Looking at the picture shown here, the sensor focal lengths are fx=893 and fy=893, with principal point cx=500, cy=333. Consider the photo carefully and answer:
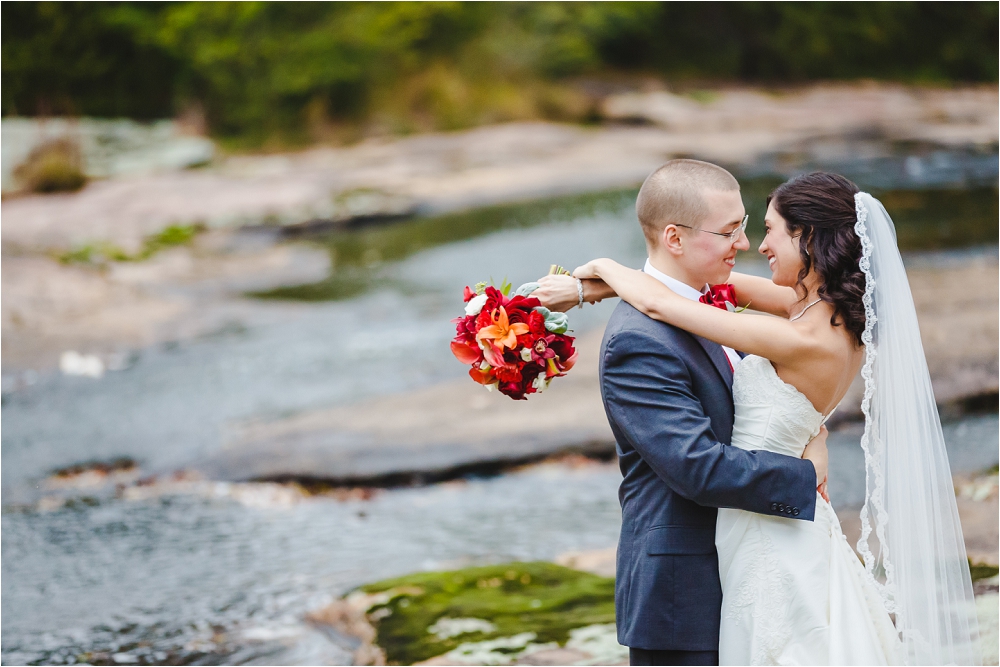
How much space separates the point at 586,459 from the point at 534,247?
7201mm

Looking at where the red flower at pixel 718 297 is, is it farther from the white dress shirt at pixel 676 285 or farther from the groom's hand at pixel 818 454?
the groom's hand at pixel 818 454

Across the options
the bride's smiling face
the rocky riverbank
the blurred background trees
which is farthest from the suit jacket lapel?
the blurred background trees

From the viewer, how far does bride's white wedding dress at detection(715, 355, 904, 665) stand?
88.9 inches

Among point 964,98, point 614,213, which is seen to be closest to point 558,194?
point 614,213

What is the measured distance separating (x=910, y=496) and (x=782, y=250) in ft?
2.79

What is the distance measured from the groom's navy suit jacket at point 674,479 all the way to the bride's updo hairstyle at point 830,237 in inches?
13.4

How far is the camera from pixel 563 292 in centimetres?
255

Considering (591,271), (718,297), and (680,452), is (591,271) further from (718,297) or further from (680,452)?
(680,452)

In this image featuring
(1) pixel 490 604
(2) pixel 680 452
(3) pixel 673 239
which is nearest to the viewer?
(2) pixel 680 452

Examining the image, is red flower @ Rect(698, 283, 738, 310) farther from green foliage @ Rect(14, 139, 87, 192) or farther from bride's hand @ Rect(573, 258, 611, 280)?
green foliage @ Rect(14, 139, 87, 192)

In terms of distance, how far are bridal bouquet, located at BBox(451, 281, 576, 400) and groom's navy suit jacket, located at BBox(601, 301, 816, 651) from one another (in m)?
Answer: 0.19

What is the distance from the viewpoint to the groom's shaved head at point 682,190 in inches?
90.8

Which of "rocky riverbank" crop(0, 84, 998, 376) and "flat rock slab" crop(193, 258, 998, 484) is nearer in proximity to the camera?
"flat rock slab" crop(193, 258, 998, 484)

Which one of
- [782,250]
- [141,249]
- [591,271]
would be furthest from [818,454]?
[141,249]
